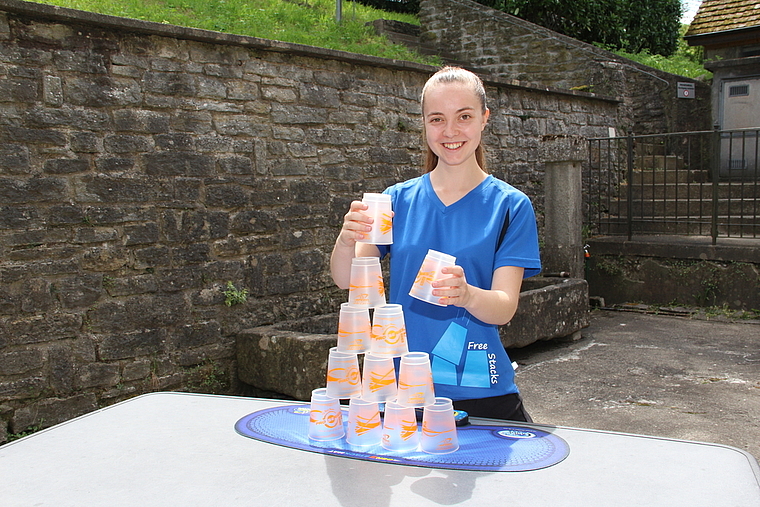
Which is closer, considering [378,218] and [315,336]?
[378,218]

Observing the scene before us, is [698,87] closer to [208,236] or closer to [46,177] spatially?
[208,236]

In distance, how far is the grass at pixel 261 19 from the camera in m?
6.90

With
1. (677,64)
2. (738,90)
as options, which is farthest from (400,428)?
(677,64)

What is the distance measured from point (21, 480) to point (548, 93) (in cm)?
835

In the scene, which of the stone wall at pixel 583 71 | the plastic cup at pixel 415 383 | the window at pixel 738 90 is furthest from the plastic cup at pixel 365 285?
the window at pixel 738 90

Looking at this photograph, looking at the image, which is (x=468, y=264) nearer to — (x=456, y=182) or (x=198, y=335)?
(x=456, y=182)

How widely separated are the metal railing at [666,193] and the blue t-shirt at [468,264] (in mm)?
7004

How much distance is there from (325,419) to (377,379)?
0.65ft

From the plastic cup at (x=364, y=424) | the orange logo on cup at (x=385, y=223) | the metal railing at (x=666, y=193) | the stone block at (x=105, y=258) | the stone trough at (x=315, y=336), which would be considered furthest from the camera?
the metal railing at (x=666, y=193)

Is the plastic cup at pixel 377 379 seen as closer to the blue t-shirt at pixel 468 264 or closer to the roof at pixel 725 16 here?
the blue t-shirt at pixel 468 264

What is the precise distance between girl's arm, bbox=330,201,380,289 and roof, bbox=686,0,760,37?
11.0 meters

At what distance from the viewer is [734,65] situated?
10859 mm

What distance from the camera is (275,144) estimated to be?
5.44m

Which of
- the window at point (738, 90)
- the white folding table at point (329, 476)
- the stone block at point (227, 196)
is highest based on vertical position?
the window at point (738, 90)
